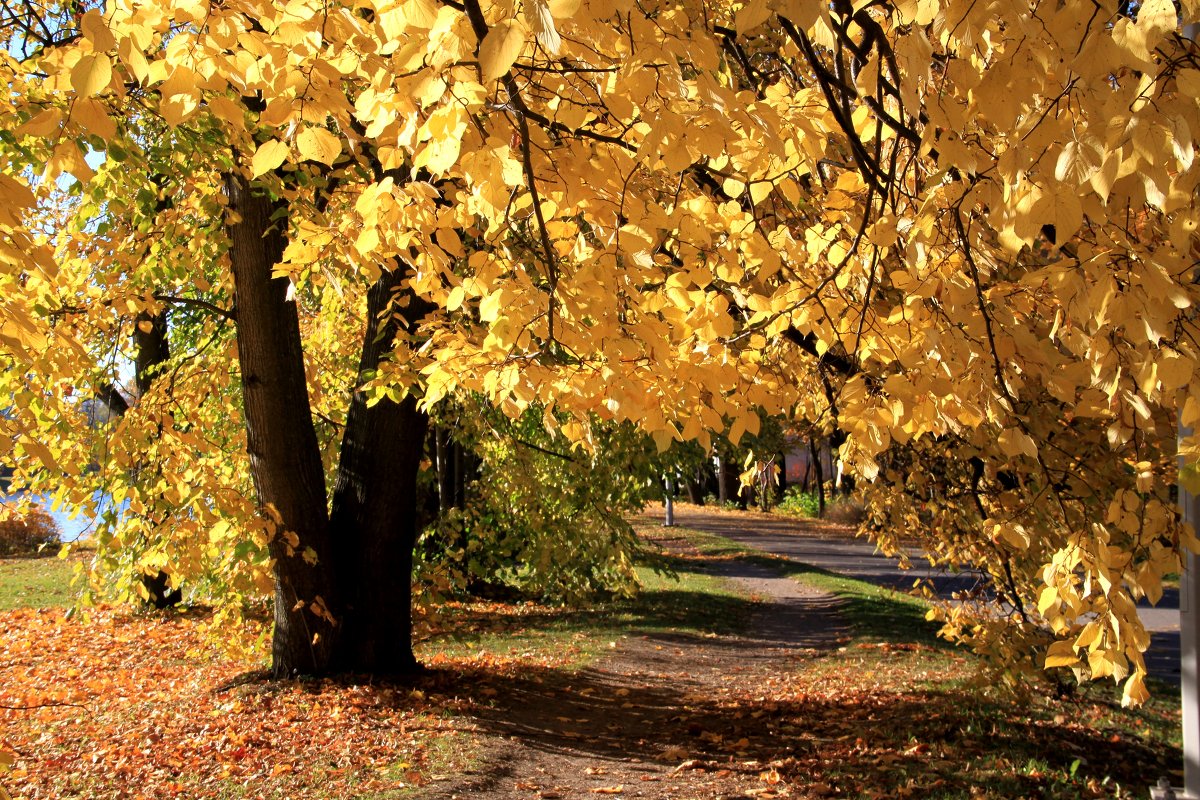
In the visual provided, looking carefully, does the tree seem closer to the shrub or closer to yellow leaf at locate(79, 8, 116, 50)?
yellow leaf at locate(79, 8, 116, 50)

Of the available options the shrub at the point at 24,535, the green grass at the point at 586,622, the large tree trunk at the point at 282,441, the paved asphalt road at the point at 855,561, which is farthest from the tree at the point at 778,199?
the shrub at the point at 24,535

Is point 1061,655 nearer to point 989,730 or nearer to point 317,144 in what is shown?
point 317,144

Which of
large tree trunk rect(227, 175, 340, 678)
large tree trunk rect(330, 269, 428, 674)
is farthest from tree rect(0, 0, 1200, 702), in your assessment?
large tree trunk rect(330, 269, 428, 674)

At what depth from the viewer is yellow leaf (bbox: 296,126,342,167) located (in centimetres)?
236

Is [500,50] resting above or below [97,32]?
below

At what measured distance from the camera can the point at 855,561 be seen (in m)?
23.2

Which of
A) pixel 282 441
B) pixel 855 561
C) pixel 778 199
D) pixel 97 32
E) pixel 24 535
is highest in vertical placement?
pixel 778 199

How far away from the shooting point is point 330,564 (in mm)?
7844

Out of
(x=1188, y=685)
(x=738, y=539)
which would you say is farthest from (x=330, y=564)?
(x=738, y=539)

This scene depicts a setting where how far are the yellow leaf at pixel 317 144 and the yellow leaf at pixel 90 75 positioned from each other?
51 centimetres

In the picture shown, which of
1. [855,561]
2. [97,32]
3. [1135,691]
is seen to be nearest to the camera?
[97,32]

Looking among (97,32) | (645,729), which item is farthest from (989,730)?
(97,32)

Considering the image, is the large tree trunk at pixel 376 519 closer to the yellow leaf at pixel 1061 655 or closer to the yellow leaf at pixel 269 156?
the yellow leaf at pixel 269 156

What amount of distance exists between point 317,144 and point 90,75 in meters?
0.60
